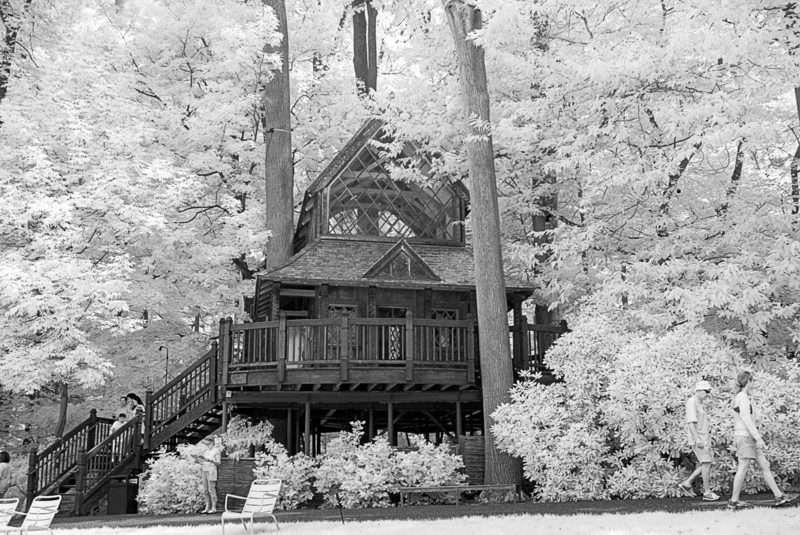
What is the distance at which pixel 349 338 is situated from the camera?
1831 cm

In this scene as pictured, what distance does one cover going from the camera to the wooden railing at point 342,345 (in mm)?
18109

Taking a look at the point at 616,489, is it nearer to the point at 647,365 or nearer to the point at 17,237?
the point at 647,365

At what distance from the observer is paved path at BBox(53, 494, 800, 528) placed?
12.0 m

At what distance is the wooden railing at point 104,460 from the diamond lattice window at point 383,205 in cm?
713

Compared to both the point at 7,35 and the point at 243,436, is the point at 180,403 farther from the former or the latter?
the point at 7,35

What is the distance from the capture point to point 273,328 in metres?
18.6

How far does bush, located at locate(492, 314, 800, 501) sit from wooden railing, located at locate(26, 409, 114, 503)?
10.5 metres

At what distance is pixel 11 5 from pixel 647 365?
71.7 ft

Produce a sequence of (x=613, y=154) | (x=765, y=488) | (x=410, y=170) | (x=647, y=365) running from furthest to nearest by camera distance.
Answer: (x=410, y=170) → (x=613, y=154) → (x=647, y=365) → (x=765, y=488)

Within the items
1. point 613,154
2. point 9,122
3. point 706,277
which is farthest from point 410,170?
point 9,122

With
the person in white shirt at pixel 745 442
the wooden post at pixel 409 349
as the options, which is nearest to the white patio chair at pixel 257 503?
the person in white shirt at pixel 745 442

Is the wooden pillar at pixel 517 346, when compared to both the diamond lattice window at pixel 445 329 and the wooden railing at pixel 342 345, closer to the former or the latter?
the wooden railing at pixel 342 345

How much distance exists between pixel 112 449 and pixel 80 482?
4.13 feet

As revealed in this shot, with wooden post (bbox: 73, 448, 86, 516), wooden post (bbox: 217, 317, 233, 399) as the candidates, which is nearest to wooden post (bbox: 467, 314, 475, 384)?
wooden post (bbox: 217, 317, 233, 399)
